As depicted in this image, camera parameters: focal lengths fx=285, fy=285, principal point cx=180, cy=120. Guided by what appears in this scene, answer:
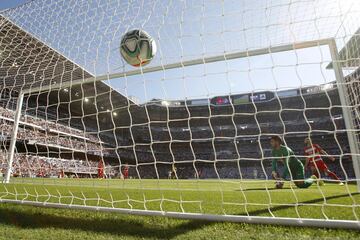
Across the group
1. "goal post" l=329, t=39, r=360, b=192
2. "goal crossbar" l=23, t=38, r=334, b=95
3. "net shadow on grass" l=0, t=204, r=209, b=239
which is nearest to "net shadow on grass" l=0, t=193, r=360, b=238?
"net shadow on grass" l=0, t=204, r=209, b=239

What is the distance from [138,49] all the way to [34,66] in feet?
9.54

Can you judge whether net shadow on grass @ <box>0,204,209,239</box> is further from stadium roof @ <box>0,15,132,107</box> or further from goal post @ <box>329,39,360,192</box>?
goal post @ <box>329,39,360,192</box>

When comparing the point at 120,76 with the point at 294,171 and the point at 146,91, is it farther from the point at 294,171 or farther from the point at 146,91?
the point at 294,171

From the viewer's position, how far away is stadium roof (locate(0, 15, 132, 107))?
15.4 ft

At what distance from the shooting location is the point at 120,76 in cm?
355

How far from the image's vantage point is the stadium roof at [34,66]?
4699 mm

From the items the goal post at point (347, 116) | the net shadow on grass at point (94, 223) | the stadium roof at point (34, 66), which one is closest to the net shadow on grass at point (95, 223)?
A: the net shadow on grass at point (94, 223)

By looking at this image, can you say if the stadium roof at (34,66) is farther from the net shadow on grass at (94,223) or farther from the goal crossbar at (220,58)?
the net shadow on grass at (94,223)

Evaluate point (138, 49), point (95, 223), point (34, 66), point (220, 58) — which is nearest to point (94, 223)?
point (95, 223)

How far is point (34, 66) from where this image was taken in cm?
578

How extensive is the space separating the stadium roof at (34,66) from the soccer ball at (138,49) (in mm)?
549

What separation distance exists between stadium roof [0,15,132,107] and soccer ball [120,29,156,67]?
549 millimetres

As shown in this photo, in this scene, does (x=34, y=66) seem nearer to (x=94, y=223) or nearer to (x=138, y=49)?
(x=138, y=49)

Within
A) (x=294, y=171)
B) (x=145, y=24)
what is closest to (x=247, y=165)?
(x=294, y=171)
